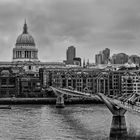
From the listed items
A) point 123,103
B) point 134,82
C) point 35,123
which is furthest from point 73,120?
point 134,82

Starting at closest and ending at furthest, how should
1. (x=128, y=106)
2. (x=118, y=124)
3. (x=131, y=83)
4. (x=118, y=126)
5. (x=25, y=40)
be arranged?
(x=128, y=106), (x=118, y=124), (x=118, y=126), (x=131, y=83), (x=25, y=40)

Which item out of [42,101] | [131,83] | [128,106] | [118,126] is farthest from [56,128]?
[131,83]

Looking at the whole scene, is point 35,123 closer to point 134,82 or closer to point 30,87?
point 134,82

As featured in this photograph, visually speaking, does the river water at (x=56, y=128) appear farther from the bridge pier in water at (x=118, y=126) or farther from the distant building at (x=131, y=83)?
the distant building at (x=131, y=83)

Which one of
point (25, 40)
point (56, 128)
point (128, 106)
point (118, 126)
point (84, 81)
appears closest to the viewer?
point (128, 106)

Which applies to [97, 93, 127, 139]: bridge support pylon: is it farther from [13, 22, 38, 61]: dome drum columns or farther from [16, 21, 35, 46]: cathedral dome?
[16, 21, 35, 46]: cathedral dome

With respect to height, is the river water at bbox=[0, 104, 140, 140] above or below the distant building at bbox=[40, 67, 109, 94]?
below

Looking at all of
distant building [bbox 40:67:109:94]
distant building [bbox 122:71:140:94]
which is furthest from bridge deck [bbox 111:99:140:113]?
distant building [bbox 40:67:109:94]

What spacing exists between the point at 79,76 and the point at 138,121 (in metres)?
71.1

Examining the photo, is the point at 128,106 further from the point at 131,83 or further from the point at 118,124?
the point at 131,83

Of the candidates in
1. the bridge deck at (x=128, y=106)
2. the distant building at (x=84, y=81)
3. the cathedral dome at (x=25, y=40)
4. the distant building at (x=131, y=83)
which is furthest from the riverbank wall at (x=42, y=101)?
the cathedral dome at (x=25, y=40)

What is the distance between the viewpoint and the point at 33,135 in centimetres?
4562

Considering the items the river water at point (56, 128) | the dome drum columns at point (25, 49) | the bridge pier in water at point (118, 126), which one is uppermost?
the dome drum columns at point (25, 49)

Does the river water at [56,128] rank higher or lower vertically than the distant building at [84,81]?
lower
